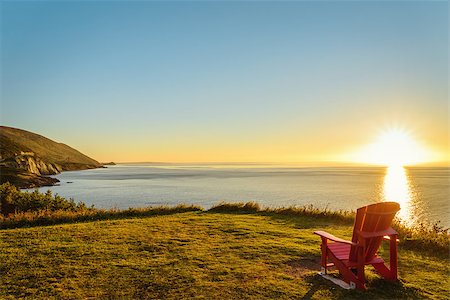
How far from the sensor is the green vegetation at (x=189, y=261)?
5.99 meters

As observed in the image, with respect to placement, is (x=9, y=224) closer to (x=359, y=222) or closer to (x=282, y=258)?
(x=282, y=258)

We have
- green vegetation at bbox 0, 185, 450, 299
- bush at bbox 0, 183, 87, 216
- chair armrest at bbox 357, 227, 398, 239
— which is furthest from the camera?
bush at bbox 0, 183, 87, 216

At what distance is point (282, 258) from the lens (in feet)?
26.5

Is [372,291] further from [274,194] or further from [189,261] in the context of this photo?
[274,194]

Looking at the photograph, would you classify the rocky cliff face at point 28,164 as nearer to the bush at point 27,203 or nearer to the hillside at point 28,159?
the hillside at point 28,159

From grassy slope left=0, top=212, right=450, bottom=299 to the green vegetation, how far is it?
0.02 metres

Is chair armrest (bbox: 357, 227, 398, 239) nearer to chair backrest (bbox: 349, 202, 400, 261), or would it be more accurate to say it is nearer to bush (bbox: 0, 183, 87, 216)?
chair backrest (bbox: 349, 202, 400, 261)

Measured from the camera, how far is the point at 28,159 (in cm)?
10919

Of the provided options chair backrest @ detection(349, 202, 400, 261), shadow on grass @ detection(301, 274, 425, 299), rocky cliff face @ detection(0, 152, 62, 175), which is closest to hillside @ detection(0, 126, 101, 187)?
rocky cliff face @ detection(0, 152, 62, 175)

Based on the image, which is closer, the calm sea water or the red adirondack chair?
the red adirondack chair

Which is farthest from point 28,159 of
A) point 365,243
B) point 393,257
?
point 393,257

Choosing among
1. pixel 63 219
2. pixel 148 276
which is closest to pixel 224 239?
pixel 148 276

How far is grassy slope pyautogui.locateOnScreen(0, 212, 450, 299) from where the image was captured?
19.6ft

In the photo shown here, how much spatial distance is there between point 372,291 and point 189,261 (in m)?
4.32
